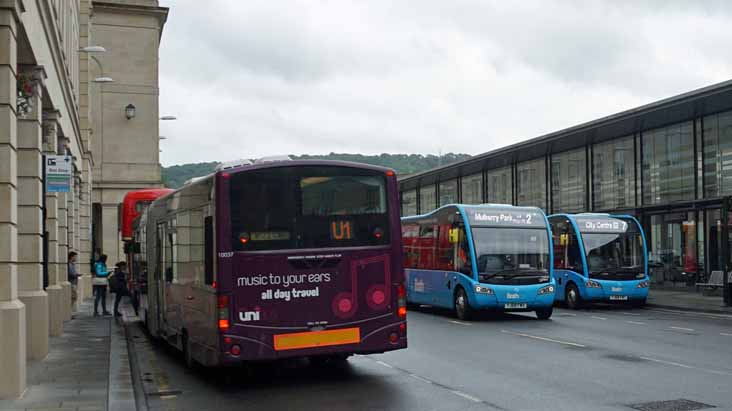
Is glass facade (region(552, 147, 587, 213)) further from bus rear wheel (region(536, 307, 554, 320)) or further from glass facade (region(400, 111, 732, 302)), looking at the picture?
bus rear wheel (region(536, 307, 554, 320))

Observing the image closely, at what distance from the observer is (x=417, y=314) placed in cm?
2611

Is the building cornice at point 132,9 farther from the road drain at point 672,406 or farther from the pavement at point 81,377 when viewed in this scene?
the road drain at point 672,406

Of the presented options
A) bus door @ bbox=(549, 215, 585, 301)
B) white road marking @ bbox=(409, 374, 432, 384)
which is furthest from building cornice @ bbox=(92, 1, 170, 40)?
white road marking @ bbox=(409, 374, 432, 384)

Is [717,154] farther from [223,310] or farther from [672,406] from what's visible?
[223,310]

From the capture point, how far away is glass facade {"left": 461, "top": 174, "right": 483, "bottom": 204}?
47763mm

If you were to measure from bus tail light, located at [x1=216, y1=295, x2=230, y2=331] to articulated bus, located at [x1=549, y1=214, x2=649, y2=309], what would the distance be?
18436mm

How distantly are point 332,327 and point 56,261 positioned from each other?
445 inches

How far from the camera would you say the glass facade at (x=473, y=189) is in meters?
47.8

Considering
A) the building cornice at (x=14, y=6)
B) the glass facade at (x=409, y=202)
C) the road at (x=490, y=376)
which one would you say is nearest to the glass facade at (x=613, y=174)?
the road at (x=490, y=376)

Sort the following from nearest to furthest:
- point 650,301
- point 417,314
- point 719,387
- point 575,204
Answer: point 719,387
point 417,314
point 650,301
point 575,204

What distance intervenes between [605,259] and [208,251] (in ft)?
62.0

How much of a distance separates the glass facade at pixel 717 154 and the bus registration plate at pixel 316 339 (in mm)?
22547

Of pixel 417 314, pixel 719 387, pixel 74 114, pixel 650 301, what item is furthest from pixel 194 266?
pixel 650 301

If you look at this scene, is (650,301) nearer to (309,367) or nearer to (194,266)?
(309,367)
